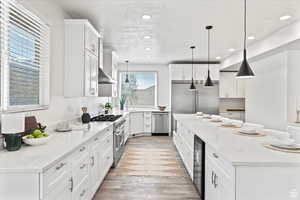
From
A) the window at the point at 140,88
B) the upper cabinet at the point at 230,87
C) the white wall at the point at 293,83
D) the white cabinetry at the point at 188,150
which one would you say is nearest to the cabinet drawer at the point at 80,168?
the white cabinetry at the point at 188,150

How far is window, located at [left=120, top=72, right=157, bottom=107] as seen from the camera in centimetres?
832

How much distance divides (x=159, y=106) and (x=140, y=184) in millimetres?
4897

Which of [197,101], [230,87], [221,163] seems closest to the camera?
[221,163]

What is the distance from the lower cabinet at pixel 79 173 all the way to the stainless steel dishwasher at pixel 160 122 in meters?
4.19

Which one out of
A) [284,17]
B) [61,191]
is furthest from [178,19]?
[61,191]

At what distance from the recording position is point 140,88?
27.3ft

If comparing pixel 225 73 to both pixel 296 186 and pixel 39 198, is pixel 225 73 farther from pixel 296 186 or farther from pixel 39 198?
pixel 39 198

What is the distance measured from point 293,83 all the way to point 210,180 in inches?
141

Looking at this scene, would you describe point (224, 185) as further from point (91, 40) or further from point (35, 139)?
point (91, 40)

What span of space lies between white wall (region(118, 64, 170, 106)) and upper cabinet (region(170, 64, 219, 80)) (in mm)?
924

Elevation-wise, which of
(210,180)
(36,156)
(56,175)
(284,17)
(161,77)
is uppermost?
(284,17)

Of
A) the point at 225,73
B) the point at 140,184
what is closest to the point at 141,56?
the point at 225,73

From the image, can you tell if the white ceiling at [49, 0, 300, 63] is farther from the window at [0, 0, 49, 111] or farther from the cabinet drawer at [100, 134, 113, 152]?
the cabinet drawer at [100, 134, 113, 152]

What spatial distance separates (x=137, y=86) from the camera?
832 centimetres
